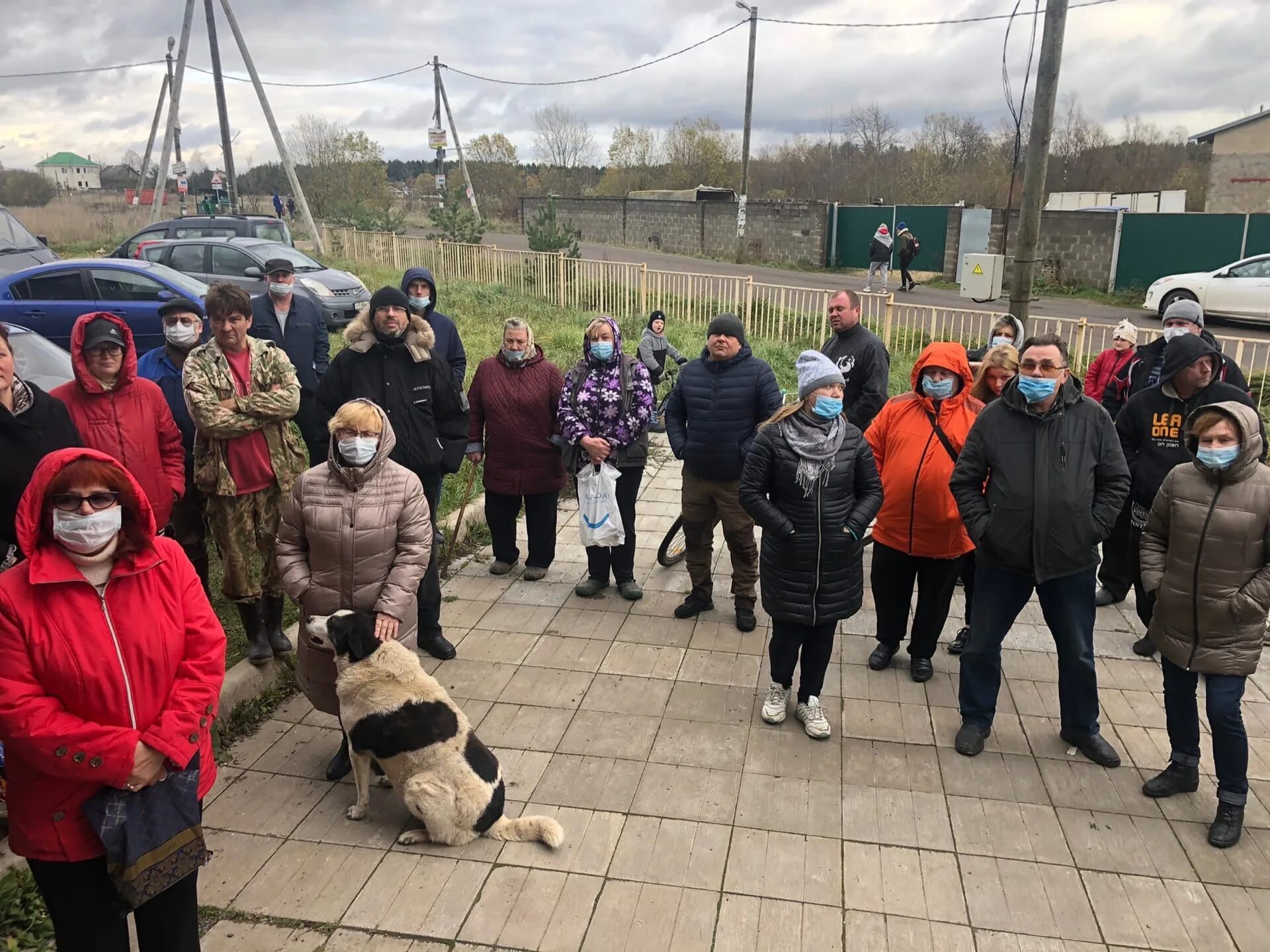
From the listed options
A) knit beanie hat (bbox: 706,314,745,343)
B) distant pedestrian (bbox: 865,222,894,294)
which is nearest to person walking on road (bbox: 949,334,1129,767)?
knit beanie hat (bbox: 706,314,745,343)

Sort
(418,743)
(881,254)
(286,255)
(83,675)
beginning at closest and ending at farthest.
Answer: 1. (83,675)
2. (418,743)
3. (286,255)
4. (881,254)

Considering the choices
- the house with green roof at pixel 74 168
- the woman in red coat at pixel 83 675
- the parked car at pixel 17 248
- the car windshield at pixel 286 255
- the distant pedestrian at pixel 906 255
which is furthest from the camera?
the house with green roof at pixel 74 168

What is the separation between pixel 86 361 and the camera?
3.74 metres

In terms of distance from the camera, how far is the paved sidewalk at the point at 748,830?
116 inches

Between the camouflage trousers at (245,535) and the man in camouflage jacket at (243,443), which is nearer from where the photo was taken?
the man in camouflage jacket at (243,443)

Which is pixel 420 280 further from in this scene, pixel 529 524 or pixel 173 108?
pixel 173 108

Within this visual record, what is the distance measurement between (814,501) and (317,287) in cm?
1155

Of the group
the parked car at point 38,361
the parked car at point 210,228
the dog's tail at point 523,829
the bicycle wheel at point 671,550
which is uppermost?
the parked car at point 210,228

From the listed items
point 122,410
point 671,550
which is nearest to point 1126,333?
point 671,550

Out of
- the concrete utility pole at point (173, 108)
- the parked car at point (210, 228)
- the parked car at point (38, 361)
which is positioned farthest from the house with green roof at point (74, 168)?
the parked car at point (38, 361)

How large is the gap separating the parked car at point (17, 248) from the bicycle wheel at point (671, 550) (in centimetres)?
1125

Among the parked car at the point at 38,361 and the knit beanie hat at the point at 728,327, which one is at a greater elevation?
the knit beanie hat at the point at 728,327

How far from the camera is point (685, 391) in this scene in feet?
16.7

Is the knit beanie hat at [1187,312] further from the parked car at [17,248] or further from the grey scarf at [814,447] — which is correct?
the parked car at [17,248]
